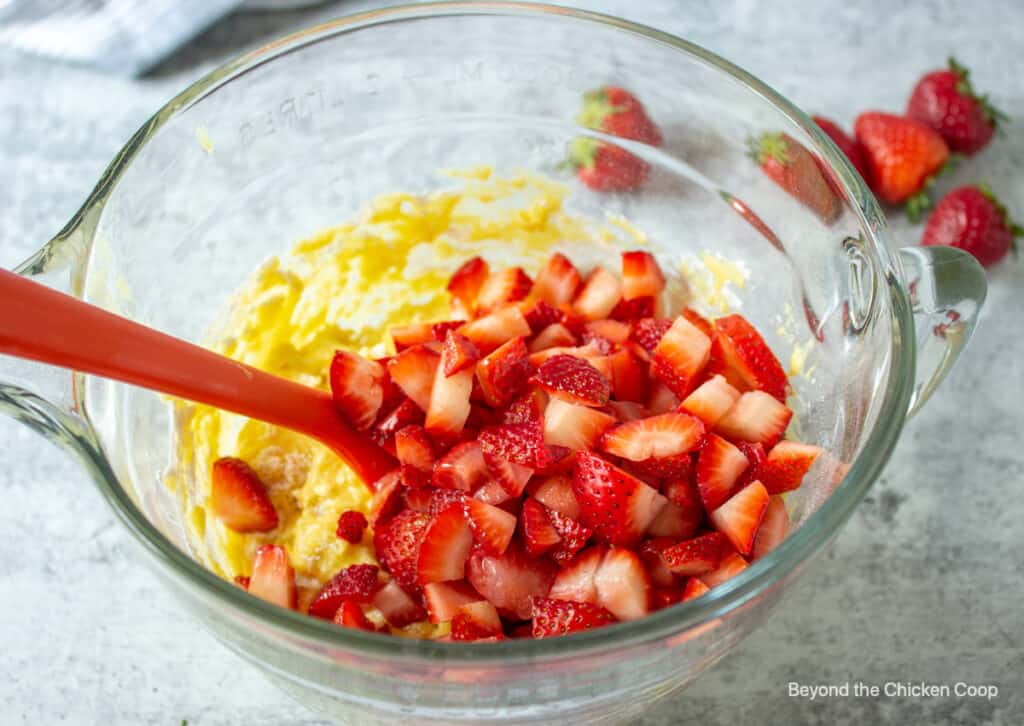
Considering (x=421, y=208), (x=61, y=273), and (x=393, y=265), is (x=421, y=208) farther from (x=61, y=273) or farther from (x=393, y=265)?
(x=61, y=273)

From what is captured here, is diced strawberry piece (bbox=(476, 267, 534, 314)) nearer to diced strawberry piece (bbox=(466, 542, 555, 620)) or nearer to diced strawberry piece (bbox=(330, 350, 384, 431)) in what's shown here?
diced strawberry piece (bbox=(330, 350, 384, 431))

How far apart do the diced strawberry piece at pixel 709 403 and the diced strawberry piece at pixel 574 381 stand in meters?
0.12

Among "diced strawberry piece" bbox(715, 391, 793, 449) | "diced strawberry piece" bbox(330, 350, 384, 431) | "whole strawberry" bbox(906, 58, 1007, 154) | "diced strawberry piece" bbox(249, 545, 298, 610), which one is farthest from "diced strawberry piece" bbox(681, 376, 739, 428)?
"whole strawberry" bbox(906, 58, 1007, 154)

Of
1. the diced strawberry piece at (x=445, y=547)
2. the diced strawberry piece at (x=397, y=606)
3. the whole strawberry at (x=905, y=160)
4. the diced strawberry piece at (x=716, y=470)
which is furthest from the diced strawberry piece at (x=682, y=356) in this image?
the whole strawberry at (x=905, y=160)

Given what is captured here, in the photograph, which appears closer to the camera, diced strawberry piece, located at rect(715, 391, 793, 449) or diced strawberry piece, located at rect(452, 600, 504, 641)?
diced strawberry piece, located at rect(452, 600, 504, 641)

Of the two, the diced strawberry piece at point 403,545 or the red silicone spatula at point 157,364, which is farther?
the diced strawberry piece at point 403,545

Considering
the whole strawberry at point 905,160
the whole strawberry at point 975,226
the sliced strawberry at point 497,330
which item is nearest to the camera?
the sliced strawberry at point 497,330

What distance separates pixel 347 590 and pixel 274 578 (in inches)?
4.2

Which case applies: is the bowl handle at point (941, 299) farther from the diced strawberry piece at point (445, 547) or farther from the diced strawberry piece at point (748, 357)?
the diced strawberry piece at point (445, 547)

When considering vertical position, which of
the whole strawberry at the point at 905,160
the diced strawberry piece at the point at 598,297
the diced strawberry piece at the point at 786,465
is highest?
the whole strawberry at the point at 905,160

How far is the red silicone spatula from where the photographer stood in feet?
3.93

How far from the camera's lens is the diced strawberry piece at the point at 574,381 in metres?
1.58

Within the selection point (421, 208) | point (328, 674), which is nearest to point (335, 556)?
point (328, 674)

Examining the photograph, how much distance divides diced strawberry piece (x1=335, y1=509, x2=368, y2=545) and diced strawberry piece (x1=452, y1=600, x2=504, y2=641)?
241 mm
